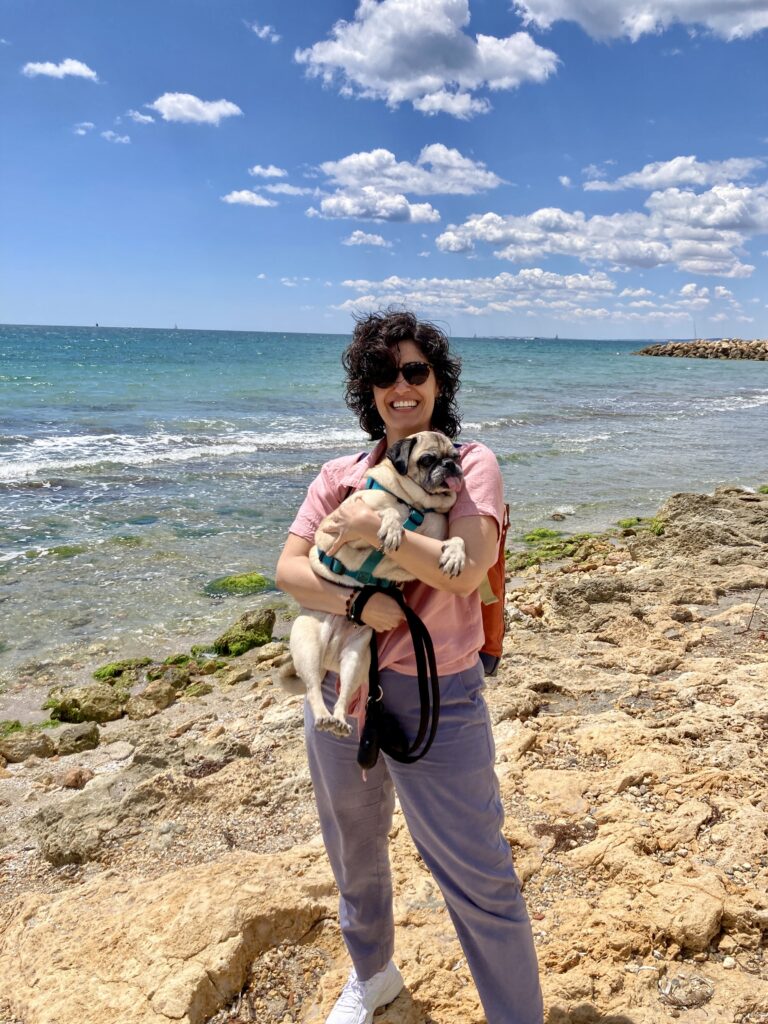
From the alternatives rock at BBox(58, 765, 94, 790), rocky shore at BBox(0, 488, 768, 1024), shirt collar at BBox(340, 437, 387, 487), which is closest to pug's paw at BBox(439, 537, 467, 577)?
shirt collar at BBox(340, 437, 387, 487)

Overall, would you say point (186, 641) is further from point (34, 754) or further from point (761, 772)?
point (761, 772)

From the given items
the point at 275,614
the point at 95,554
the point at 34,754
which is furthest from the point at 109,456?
the point at 34,754

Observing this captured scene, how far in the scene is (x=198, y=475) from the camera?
15781 millimetres

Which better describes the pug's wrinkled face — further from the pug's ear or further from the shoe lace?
the shoe lace

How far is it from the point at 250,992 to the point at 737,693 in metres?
3.46

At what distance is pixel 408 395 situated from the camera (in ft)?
9.04

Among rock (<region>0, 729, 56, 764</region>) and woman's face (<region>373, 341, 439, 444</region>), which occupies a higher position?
woman's face (<region>373, 341, 439, 444</region>)

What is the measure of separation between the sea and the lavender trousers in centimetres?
565

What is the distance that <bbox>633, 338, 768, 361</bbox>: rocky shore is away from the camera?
80.5 m

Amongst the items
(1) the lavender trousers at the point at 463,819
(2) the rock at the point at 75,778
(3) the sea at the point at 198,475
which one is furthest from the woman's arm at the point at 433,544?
(3) the sea at the point at 198,475

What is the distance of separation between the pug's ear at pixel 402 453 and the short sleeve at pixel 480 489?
19cm

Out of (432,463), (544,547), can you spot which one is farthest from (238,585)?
(432,463)

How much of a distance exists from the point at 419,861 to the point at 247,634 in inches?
181

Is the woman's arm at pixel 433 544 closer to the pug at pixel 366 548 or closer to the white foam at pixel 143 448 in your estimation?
the pug at pixel 366 548
